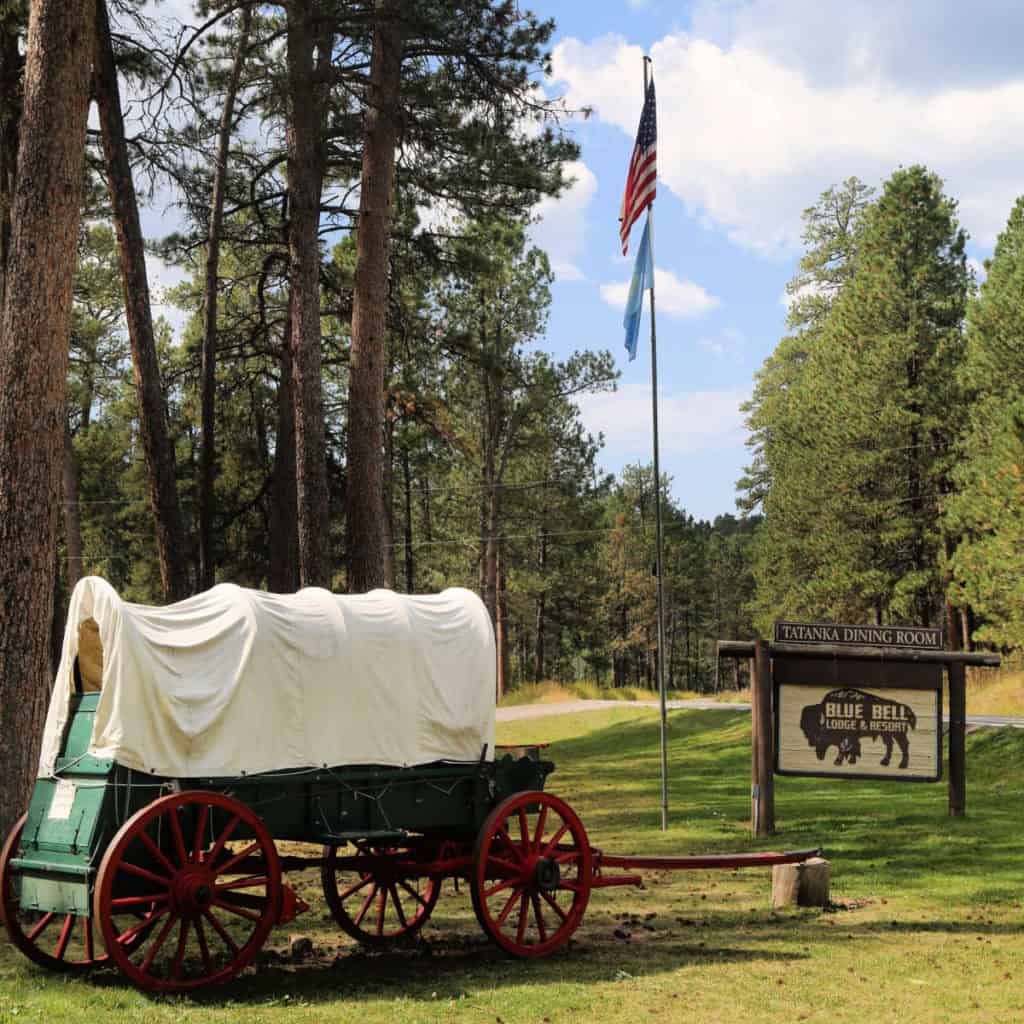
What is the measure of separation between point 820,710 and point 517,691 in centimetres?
2953

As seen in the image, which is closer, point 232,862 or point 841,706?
point 232,862

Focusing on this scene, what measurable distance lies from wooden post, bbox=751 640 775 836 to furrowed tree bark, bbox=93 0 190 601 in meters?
8.07

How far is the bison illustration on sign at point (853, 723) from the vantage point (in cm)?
1641

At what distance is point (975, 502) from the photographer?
31.9 metres

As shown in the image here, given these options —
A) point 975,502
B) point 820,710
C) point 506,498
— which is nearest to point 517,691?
point 506,498

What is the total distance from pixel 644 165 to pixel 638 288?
1692 mm

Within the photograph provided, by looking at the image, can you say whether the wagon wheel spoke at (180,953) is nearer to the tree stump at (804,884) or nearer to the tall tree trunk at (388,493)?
the tree stump at (804,884)

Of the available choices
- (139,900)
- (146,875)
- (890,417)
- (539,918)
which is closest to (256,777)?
(146,875)

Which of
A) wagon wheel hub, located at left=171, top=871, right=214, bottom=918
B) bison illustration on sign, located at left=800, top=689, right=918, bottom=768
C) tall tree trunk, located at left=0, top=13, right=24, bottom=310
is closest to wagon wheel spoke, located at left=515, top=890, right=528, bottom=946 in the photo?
wagon wheel hub, located at left=171, top=871, right=214, bottom=918

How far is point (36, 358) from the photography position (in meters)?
11.6

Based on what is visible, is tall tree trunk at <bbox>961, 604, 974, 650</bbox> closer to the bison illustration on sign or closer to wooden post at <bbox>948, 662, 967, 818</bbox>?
wooden post at <bbox>948, 662, 967, 818</bbox>

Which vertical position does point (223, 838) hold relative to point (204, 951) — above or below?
above

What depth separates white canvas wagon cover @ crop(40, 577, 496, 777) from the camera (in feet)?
28.3

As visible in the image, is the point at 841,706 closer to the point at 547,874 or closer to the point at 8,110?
the point at 547,874
